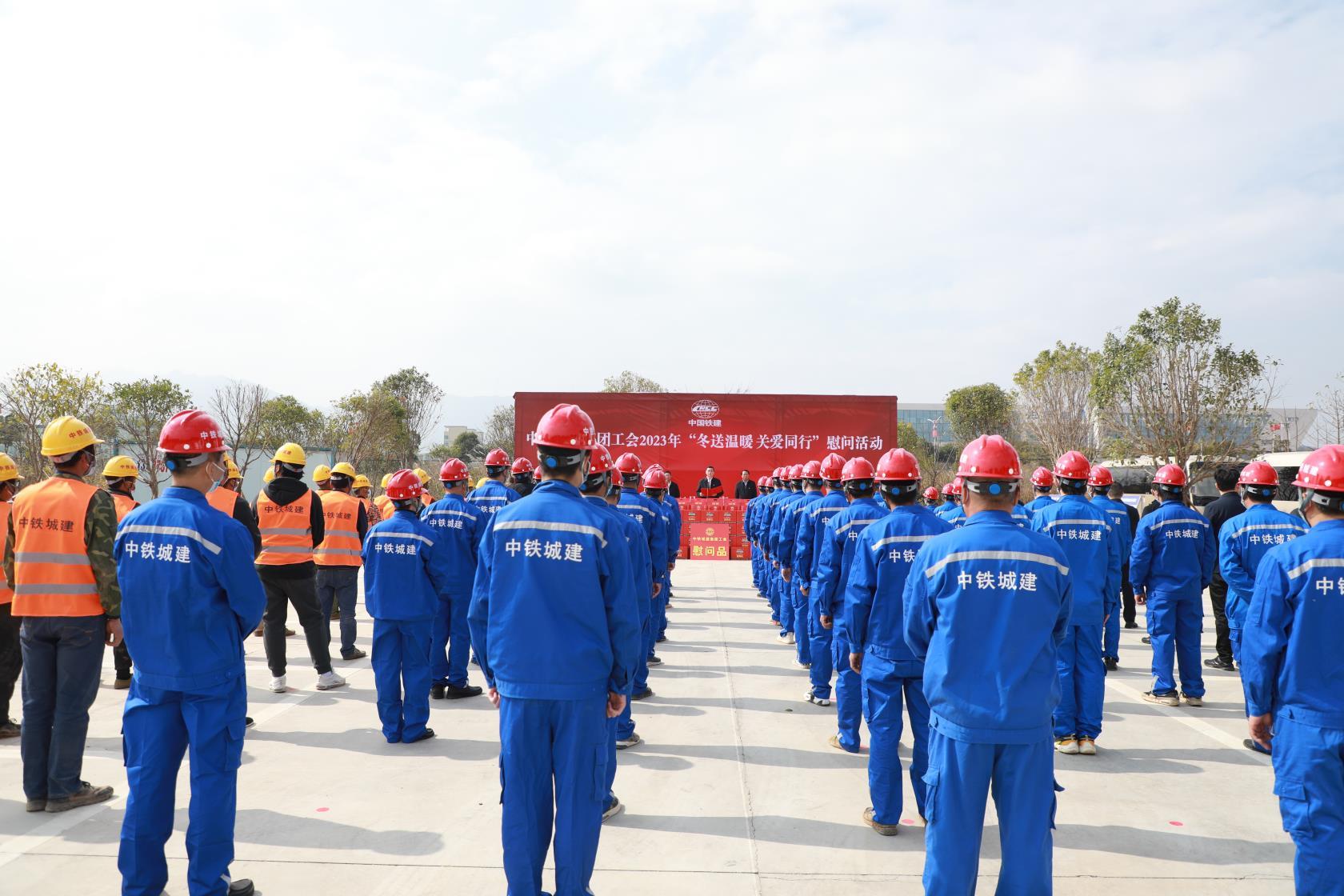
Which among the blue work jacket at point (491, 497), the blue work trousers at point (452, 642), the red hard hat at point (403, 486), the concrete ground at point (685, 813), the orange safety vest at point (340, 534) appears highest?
the red hard hat at point (403, 486)

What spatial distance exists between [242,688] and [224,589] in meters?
0.48

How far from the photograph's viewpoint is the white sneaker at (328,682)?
7.81 meters

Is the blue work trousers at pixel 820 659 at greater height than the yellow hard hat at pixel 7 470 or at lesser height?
lesser

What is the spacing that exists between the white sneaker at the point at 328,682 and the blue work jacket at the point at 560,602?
17.0 ft

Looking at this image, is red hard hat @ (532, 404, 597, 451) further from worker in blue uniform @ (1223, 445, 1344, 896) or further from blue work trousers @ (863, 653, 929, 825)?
worker in blue uniform @ (1223, 445, 1344, 896)

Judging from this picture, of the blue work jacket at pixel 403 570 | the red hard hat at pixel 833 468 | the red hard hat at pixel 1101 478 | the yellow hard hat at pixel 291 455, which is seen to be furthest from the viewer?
the red hard hat at pixel 833 468

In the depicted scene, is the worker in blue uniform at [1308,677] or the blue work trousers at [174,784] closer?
the worker in blue uniform at [1308,677]

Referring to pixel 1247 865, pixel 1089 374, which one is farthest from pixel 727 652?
pixel 1089 374

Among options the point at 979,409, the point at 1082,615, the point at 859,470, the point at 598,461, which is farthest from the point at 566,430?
the point at 979,409

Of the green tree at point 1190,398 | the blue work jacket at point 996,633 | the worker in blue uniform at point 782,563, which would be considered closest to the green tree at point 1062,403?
the green tree at point 1190,398

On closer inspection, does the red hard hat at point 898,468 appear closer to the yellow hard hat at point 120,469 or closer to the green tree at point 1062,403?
the yellow hard hat at point 120,469

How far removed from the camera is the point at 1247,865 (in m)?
4.21

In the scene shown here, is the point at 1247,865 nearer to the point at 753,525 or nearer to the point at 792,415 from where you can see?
the point at 753,525

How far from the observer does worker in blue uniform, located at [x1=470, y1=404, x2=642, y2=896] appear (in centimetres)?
327
